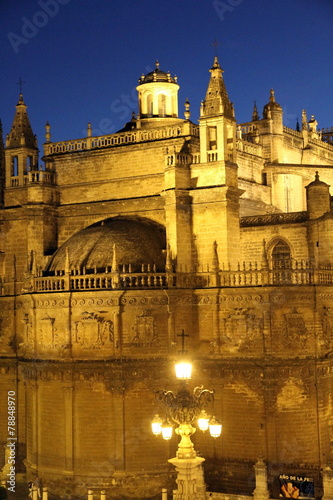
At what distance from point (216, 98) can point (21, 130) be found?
37.9ft

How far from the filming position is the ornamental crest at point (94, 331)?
32.3 metres

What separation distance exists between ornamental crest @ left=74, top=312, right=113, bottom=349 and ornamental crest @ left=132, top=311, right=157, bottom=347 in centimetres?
103

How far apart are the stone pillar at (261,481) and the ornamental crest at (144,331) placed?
6567 mm

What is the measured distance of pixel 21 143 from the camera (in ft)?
132

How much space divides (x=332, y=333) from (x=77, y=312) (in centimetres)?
1065

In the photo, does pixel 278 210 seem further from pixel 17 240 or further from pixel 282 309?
pixel 17 240

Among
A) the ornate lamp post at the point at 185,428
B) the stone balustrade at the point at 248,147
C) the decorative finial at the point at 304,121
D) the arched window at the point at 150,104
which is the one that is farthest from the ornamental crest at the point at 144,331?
the decorative finial at the point at 304,121

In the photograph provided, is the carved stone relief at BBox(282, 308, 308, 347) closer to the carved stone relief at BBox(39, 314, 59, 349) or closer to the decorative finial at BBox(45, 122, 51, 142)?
the carved stone relief at BBox(39, 314, 59, 349)

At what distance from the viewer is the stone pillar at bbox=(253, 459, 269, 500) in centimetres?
2888

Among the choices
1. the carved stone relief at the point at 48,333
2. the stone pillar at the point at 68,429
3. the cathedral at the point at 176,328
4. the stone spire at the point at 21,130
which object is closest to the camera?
the cathedral at the point at 176,328

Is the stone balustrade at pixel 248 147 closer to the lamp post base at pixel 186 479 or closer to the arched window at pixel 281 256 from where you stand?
the arched window at pixel 281 256

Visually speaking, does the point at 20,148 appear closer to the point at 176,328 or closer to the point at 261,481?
the point at 176,328

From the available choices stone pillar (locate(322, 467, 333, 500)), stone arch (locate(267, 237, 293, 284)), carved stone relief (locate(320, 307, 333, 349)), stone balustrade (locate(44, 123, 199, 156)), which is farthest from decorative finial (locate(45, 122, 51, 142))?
stone pillar (locate(322, 467, 333, 500))

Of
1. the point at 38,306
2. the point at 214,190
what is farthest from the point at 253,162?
the point at 38,306
